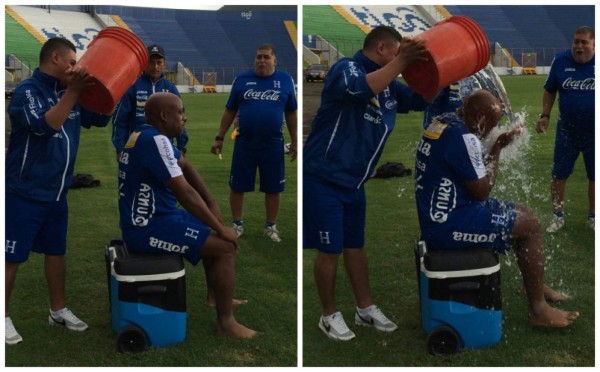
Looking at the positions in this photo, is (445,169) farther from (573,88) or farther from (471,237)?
(573,88)

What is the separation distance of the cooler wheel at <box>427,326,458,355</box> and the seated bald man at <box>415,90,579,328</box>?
0.99ft

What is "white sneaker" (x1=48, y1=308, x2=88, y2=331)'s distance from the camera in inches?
116

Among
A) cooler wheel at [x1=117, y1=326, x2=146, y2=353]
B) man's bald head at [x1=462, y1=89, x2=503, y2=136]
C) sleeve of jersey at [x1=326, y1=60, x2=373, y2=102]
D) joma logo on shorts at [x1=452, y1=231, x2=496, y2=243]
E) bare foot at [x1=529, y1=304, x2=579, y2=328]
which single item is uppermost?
sleeve of jersey at [x1=326, y1=60, x2=373, y2=102]

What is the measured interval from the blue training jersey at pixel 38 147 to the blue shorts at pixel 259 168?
1.08 meters

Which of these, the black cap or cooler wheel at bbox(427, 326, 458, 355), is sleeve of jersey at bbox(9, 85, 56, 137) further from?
cooler wheel at bbox(427, 326, 458, 355)

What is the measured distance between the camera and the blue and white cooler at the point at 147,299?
267 centimetres

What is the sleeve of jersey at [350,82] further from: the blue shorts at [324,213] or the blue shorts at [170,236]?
the blue shorts at [170,236]

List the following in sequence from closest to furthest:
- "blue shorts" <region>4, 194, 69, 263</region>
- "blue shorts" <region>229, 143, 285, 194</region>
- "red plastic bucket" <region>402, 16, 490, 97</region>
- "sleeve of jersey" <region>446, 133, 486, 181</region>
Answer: "red plastic bucket" <region>402, 16, 490, 97</region> < "sleeve of jersey" <region>446, 133, 486, 181</region> < "blue shorts" <region>4, 194, 69, 263</region> < "blue shorts" <region>229, 143, 285, 194</region>

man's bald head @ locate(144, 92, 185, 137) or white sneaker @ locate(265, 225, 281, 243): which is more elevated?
man's bald head @ locate(144, 92, 185, 137)

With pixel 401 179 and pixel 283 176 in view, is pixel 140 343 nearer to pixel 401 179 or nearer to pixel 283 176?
pixel 283 176

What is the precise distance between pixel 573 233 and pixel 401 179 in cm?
122

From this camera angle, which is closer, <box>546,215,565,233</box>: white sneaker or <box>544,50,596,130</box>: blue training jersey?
<box>544,50,596,130</box>: blue training jersey

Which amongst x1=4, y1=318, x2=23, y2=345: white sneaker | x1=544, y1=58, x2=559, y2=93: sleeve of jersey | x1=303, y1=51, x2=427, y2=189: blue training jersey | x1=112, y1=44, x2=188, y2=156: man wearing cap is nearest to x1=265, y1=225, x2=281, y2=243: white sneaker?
x1=112, y1=44, x2=188, y2=156: man wearing cap

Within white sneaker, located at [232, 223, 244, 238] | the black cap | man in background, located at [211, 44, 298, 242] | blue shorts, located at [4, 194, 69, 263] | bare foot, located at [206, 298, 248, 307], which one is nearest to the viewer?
blue shorts, located at [4, 194, 69, 263]
